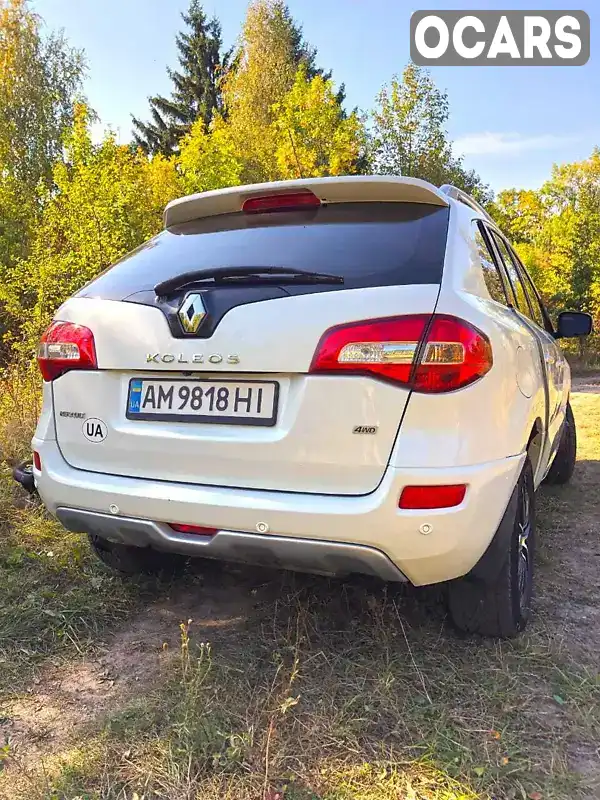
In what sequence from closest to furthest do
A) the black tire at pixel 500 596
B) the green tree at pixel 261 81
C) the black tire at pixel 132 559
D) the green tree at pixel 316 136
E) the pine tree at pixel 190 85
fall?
the black tire at pixel 500 596 < the black tire at pixel 132 559 < the green tree at pixel 316 136 < the green tree at pixel 261 81 < the pine tree at pixel 190 85

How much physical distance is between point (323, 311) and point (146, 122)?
36400mm

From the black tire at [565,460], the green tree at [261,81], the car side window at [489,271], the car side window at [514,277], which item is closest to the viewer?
the car side window at [489,271]

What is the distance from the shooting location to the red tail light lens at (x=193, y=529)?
206cm

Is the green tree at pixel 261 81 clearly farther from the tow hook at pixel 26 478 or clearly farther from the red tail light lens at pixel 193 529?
the red tail light lens at pixel 193 529

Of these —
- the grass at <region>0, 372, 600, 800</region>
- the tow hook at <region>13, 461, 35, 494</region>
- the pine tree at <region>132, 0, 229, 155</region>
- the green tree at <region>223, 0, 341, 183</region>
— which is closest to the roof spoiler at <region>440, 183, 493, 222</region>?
the grass at <region>0, 372, 600, 800</region>

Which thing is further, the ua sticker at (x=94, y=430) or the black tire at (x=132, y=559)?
the black tire at (x=132, y=559)

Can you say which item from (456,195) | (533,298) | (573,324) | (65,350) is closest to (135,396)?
(65,350)

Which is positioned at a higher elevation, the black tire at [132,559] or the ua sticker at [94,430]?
the ua sticker at [94,430]

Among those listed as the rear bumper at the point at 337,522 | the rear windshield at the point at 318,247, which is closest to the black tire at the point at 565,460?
the rear bumper at the point at 337,522

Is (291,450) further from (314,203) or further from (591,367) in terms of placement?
(591,367)

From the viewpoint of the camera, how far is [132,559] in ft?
9.39

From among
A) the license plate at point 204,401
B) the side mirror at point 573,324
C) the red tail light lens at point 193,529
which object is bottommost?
the red tail light lens at point 193,529

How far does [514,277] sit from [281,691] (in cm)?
236

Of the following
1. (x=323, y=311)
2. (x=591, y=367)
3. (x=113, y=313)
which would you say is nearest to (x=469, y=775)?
(x=323, y=311)
